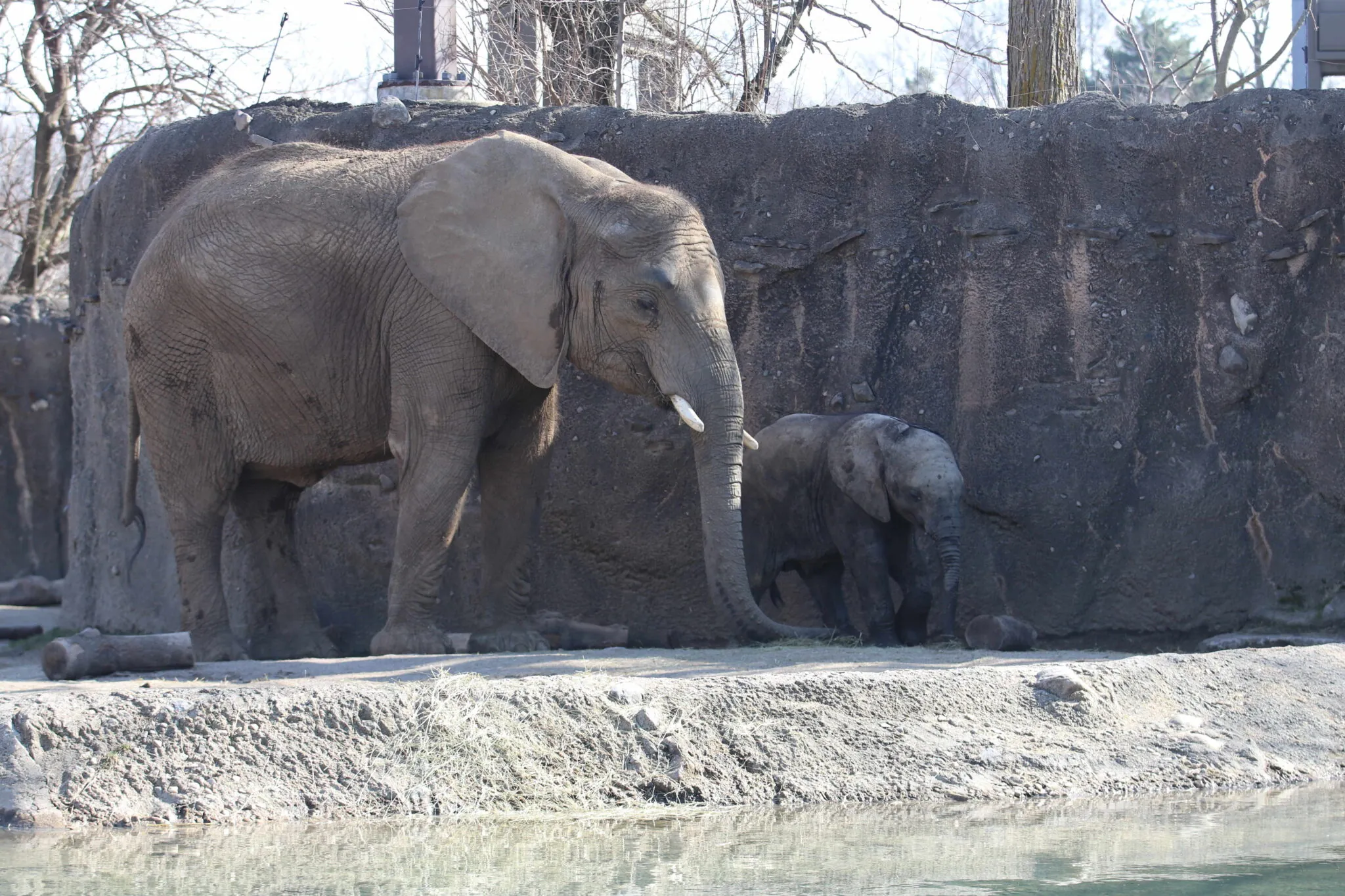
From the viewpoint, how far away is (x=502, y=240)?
27.7 ft

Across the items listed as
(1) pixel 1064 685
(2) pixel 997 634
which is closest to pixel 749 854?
(1) pixel 1064 685

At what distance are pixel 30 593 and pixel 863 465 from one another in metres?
6.38

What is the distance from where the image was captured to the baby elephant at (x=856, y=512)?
8.92 metres

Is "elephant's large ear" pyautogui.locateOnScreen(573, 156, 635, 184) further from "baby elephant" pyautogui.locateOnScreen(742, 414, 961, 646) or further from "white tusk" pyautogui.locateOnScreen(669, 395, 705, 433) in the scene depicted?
"baby elephant" pyautogui.locateOnScreen(742, 414, 961, 646)

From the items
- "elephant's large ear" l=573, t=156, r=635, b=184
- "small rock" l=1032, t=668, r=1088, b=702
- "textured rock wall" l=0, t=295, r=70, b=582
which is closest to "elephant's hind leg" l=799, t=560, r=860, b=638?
"elephant's large ear" l=573, t=156, r=635, b=184

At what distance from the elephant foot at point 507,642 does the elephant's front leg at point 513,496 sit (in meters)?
0.21

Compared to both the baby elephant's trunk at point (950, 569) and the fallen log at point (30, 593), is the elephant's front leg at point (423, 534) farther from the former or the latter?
the fallen log at point (30, 593)

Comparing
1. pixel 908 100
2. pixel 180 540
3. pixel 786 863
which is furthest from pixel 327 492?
pixel 786 863

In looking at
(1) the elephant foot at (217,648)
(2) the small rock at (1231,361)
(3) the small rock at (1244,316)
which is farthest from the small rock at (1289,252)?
(1) the elephant foot at (217,648)

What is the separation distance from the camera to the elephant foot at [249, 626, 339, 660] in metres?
9.14

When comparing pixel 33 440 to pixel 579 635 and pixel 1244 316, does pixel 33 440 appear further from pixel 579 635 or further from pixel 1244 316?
pixel 1244 316

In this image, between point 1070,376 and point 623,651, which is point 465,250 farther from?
point 1070,376

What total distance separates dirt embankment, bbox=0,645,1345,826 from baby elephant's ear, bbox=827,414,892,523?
235 centimetres

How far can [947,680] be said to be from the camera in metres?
6.52
